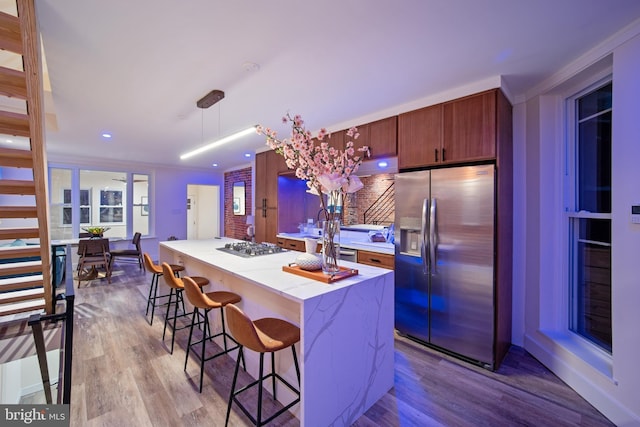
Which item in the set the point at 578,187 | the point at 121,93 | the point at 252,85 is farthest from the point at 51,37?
the point at 578,187

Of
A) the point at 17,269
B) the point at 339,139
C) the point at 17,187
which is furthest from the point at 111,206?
the point at 339,139

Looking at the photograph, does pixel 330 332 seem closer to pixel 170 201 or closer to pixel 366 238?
pixel 366 238

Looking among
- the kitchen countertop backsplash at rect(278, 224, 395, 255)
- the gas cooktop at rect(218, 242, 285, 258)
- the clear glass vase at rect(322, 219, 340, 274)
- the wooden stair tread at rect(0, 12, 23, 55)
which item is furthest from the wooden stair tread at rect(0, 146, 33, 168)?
the kitchen countertop backsplash at rect(278, 224, 395, 255)

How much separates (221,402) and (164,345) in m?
1.19

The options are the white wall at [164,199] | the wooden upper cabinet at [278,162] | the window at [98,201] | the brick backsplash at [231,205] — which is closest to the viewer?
the wooden upper cabinet at [278,162]

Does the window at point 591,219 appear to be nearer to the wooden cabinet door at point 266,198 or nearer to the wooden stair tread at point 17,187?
the wooden cabinet door at point 266,198

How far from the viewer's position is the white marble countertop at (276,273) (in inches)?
65.1

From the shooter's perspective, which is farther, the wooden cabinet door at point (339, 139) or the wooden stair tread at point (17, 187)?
the wooden cabinet door at point (339, 139)

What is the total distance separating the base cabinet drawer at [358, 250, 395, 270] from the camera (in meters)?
3.09

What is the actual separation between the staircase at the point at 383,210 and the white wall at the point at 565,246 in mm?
1316

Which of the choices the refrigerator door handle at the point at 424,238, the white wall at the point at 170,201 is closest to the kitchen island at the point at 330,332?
the refrigerator door handle at the point at 424,238

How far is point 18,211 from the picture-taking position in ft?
5.81

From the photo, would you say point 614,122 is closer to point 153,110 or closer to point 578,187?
point 578,187

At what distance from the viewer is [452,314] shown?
2.62m
